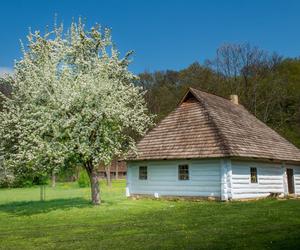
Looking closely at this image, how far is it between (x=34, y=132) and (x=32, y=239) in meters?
7.23

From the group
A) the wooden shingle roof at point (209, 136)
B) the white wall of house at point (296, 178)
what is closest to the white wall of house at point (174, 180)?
the wooden shingle roof at point (209, 136)

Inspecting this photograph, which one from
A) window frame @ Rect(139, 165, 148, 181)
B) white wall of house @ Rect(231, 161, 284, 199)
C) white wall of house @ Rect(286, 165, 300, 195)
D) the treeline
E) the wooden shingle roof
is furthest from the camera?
the treeline

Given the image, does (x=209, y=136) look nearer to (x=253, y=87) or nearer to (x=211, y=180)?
(x=211, y=180)

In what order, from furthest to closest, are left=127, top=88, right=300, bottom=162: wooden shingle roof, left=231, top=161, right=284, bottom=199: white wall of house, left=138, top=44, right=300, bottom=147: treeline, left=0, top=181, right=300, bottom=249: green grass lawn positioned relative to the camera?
1. left=138, top=44, right=300, bottom=147: treeline
2. left=127, top=88, right=300, bottom=162: wooden shingle roof
3. left=231, top=161, right=284, bottom=199: white wall of house
4. left=0, top=181, right=300, bottom=249: green grass lawn

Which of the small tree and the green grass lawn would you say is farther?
the small tree

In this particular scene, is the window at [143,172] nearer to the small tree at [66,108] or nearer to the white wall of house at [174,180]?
the white wall of house at [174,180]

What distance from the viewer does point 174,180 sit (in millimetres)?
23547

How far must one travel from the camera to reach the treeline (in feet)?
166

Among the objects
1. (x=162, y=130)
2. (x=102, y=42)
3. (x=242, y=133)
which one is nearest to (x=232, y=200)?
(x=242, y=133)

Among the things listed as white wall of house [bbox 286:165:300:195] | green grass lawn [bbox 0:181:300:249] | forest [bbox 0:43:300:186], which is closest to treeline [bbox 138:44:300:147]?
forest [bbox 0:43:300:186]

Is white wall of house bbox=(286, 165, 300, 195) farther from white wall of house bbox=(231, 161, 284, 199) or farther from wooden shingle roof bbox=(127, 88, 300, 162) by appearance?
white wall of house bbox=(231, 161, 284, 199)

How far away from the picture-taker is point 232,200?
836 inches

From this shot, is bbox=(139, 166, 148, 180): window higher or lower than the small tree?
lower

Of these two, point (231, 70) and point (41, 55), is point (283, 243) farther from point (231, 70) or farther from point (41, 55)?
point (231, 70)
